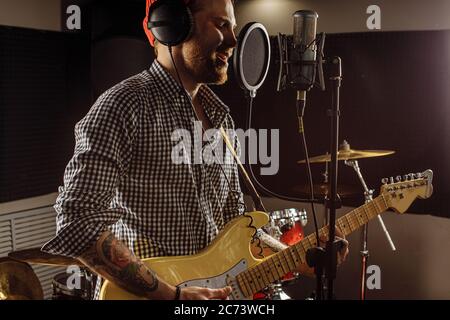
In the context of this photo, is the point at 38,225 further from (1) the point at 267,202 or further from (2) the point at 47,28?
(1) the point at 267,202

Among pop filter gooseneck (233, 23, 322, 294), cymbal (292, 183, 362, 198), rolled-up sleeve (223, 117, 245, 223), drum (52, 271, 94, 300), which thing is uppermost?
pop filter gooseneck (233, 23, 322, 294)

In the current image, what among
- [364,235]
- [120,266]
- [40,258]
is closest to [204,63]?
[120,266]

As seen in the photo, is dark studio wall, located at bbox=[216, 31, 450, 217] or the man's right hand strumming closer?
the man's right hand strumming

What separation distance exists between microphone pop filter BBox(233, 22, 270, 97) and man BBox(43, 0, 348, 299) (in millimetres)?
179

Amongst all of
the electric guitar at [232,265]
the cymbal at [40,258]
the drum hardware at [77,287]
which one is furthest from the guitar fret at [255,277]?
the drum hardware at [77,287]

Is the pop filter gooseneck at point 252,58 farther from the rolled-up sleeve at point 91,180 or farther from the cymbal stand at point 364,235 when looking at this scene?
the cymbal stand at point 364,235

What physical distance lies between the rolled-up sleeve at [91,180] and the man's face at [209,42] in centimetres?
35

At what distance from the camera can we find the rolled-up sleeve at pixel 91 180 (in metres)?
1.47

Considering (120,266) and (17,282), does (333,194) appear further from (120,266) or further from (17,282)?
(17,282)

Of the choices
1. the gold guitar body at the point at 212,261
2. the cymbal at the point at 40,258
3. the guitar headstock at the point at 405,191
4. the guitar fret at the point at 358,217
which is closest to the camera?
the gold guitar body at the point at 212,261

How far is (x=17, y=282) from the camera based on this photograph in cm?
296

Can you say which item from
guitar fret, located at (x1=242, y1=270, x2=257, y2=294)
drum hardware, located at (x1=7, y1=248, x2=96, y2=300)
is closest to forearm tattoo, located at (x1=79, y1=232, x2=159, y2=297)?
guitar fret, located at (x1=242, y1=270, x2=257, y2=294)

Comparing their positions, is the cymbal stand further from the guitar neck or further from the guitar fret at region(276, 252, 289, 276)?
the guitar fret at region(276, 252, 289, 276)

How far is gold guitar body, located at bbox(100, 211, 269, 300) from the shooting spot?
5.37ft
